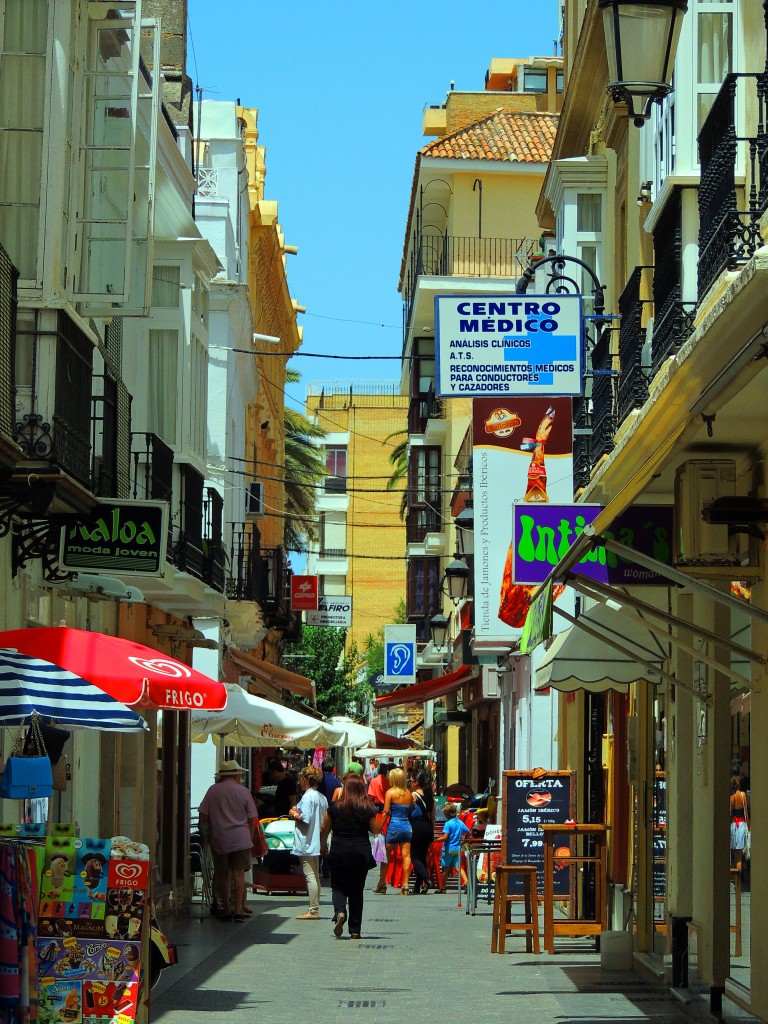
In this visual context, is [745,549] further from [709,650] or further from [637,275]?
[637,275]

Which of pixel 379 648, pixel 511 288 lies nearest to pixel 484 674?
pixel 511 288

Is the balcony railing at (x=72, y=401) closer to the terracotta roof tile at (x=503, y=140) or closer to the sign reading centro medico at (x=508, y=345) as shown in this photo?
the sign reading centro medico at (x=508, y=345)

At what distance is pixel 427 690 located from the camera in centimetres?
3994

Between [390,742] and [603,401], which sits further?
[390,742]

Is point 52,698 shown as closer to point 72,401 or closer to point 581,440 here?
point 72,401

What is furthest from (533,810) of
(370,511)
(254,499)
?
(370,511)

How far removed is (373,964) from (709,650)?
518cm

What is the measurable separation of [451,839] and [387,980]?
12647mm

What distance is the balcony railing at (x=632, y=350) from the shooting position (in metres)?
16.0

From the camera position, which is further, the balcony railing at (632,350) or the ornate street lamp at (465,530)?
the ornate street lamp at (465,530)

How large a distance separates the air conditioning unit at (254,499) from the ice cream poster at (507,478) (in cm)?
1467

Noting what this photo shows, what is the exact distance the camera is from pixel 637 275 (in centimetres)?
1667

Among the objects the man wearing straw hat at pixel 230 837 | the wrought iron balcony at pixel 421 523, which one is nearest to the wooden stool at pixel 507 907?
the man wearing straw hat at pixel 230 837

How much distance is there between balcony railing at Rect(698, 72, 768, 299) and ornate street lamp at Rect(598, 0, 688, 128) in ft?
3.17
